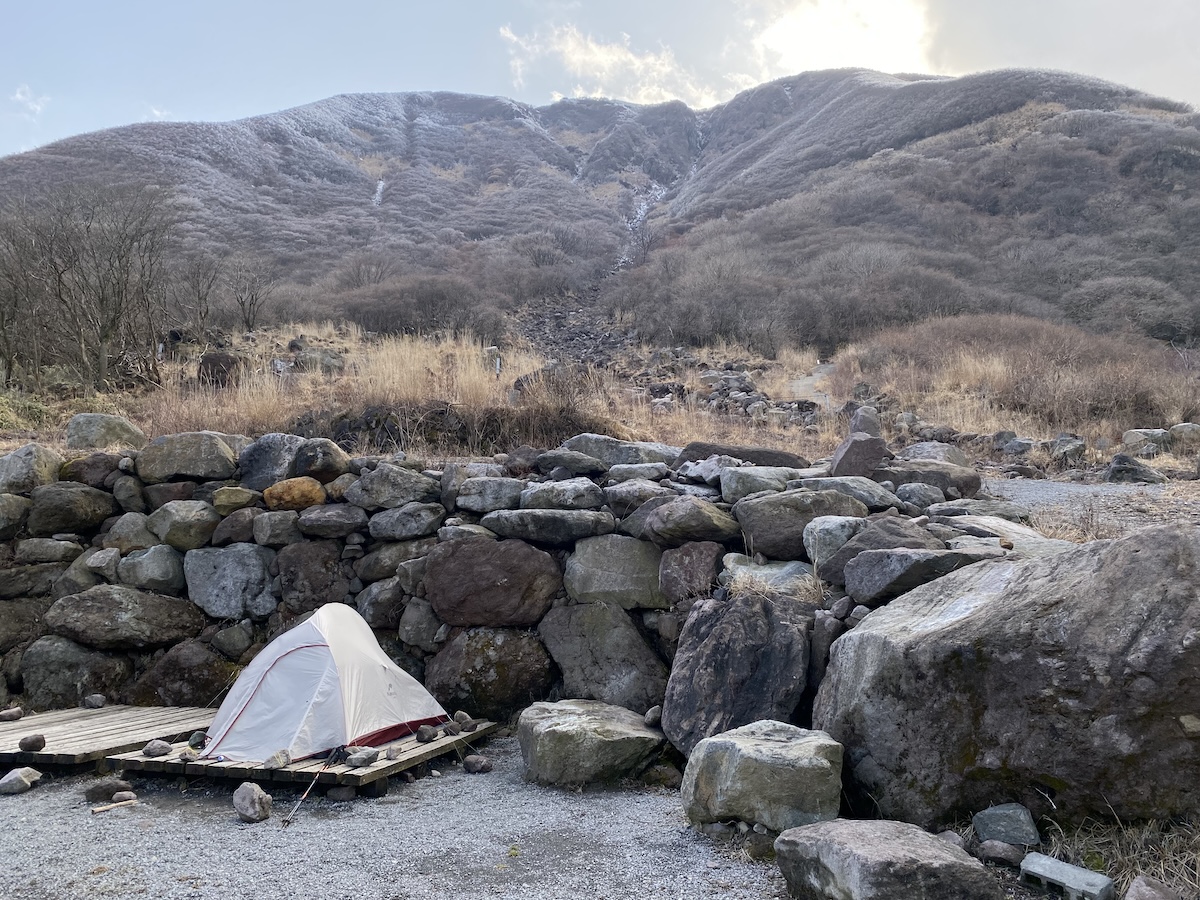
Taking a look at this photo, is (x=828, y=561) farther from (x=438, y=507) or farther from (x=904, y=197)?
(x=904, y=197)

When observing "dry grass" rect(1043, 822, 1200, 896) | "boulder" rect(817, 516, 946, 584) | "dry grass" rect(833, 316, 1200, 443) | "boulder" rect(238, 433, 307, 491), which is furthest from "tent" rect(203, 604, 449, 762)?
"dry grass" rect(833, 316, 1200, 443)

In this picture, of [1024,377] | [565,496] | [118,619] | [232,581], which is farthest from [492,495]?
[1024,377]

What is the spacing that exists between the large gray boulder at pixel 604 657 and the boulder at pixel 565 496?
26.7 inches

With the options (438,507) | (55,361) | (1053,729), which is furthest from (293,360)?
(1053,729)

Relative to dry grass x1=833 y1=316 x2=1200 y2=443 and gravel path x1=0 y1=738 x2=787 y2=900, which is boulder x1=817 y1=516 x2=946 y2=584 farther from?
dry grass x1=833 y1=316 x2=1200 y2=443

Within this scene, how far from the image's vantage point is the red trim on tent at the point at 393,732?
4301 mm

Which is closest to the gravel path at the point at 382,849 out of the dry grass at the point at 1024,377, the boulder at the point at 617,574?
the boulder at the point at 617,574

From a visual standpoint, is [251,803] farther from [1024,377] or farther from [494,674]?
[1024,377]

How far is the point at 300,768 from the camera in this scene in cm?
393

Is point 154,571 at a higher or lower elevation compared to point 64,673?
higher

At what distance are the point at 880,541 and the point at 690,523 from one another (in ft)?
3.66

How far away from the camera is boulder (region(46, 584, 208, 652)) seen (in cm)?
567

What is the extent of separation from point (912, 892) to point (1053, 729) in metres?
0.85

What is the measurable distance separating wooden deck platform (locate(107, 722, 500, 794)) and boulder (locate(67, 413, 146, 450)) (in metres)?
3.44
